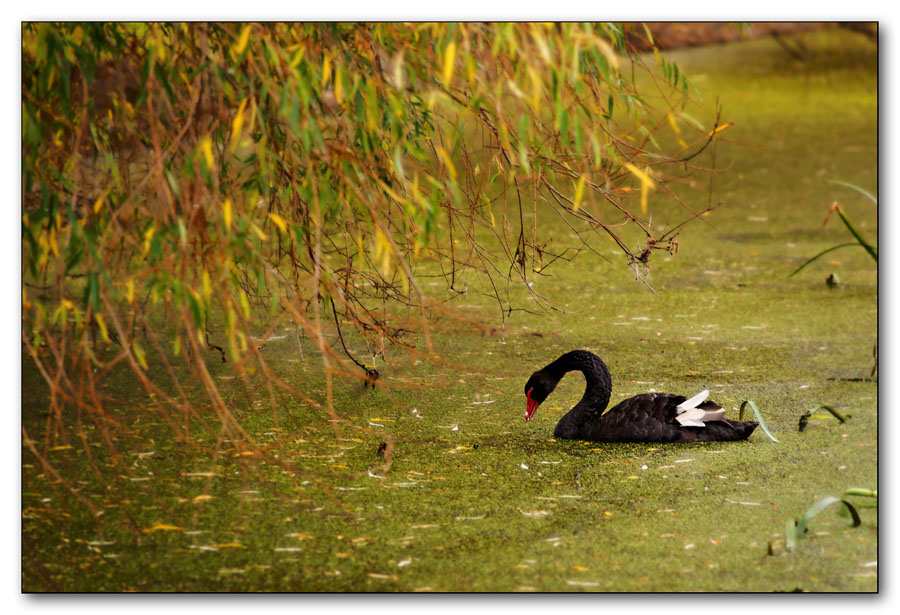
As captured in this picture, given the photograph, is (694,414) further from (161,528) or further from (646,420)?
(161,528)

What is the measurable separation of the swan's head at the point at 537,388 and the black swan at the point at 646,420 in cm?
8

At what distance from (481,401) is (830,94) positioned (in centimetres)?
663

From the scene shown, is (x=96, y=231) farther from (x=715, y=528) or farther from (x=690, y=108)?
(x=690, y=108)

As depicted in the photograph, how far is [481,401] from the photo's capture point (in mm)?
3150

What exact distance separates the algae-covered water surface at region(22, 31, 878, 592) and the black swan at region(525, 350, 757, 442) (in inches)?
1.5

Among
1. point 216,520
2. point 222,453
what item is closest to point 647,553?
point 216,520

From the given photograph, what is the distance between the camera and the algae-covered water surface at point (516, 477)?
84.3 inches

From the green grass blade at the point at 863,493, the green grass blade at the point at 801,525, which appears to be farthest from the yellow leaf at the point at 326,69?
the green grass blade at the point at 863,493

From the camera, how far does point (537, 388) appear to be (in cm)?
291

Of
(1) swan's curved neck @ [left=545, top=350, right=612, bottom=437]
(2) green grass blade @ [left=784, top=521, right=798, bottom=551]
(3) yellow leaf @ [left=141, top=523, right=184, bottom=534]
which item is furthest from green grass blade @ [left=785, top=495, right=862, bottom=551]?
(3) yellow leaf @ [left=141, top=523, right=184, bottom=534]

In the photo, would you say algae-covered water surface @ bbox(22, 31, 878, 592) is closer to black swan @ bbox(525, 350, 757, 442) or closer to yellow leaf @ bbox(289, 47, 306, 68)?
black swan @ bbox(525, 350, 757, 442)

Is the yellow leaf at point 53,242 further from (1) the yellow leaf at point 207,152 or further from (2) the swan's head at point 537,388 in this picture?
(2) the swan's head at point 537,388

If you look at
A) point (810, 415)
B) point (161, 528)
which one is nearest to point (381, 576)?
point (161, 528)

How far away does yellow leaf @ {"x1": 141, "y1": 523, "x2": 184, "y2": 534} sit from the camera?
2.30m
